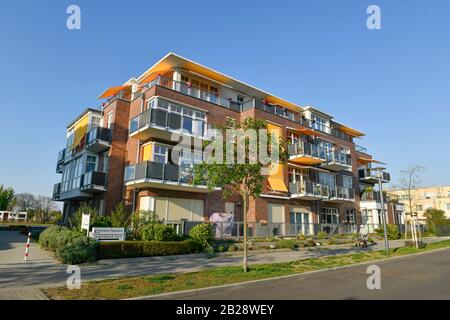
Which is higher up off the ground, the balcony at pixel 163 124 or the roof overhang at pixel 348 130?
the roof overhang at pixel 348 130

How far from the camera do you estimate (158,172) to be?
1927 centimetres

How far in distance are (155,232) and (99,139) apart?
9.49m

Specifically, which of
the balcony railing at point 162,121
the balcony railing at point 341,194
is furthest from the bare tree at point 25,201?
the balcony railing at point 341,194

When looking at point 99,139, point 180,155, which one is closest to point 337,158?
point 180,155

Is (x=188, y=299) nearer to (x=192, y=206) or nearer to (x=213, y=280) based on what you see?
(x=213, y=280)

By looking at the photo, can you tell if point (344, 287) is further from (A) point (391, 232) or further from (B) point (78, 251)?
(A) point (391, 232)

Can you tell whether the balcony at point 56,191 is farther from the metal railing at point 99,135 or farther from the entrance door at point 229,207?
the entrance door at point 229,207

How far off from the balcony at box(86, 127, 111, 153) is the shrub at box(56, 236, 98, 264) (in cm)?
1028

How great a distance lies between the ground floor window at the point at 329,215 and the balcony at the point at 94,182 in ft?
66.4

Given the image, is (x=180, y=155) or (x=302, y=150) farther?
(x=302, y=150)

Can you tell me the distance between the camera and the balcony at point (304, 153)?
27891 mm

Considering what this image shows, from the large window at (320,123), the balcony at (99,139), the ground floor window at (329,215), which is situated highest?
the large window at (320,123)

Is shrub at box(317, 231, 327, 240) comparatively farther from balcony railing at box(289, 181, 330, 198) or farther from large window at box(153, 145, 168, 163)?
large window at box(153, 145, 168, 163)

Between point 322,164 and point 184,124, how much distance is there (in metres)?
16.1
